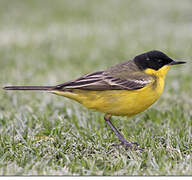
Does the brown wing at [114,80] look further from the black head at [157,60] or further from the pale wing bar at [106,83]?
the black head at [157,60]

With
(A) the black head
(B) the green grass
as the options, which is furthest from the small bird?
(B) the green grass

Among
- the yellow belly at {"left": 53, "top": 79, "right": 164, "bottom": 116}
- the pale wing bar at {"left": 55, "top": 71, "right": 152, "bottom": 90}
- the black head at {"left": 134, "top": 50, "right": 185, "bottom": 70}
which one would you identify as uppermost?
the black head at {"left": 134, "top": 50, "right": 185, "bottom": 70}

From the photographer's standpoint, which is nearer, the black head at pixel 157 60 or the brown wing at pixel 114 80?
the brown wing at pixel 114 80

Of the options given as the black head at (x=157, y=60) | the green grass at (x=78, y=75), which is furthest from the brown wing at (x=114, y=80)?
the green grass at (x=78, y=75)

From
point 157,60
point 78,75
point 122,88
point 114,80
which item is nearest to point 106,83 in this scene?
point 114,80

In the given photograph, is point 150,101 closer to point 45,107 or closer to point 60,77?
point 45,107

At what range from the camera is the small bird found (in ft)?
14.5

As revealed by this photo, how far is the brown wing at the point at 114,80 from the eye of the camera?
4512 mm

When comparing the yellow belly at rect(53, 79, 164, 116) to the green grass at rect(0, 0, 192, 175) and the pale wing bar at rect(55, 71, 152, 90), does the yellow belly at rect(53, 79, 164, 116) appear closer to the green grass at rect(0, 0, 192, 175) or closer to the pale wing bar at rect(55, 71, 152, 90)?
the pale wing bar at rect(55, 71, 152, 90)

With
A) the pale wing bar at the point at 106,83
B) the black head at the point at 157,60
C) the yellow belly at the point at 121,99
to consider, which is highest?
the black head at the point at 157,60

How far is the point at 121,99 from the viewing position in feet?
14.5

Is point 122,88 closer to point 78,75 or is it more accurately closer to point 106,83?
point 106,83

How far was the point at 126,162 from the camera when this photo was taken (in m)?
3.87

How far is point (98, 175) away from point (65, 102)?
10.4ft
